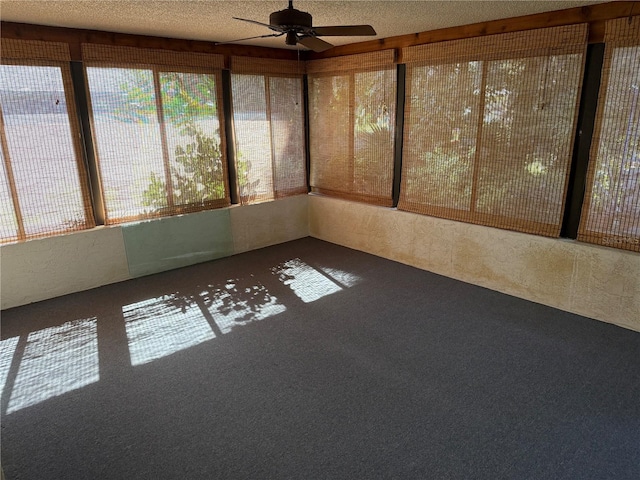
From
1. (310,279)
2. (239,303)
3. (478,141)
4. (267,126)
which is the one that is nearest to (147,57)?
(267,126)

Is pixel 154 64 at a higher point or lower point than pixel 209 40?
lower

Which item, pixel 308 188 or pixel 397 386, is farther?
pixel 308 188

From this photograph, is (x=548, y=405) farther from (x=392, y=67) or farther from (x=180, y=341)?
(x=392, y=67)

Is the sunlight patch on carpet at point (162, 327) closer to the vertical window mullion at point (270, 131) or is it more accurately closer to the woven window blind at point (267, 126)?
the woven window blind at point (267, 126)

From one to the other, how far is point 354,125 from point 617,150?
2791 mm

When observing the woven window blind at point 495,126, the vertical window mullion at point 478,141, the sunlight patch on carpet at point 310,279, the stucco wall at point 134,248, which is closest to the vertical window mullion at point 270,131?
the stucco wall at point 134,248

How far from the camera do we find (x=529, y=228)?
386 centimetres

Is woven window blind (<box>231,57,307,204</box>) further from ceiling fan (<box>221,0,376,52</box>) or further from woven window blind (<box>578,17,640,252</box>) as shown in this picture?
woven window blind (<box>578,17,640,252</box>)

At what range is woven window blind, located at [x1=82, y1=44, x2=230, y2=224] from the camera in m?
4.17

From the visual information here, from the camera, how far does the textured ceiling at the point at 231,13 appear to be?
3.04 metres

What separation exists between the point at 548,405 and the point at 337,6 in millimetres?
3051

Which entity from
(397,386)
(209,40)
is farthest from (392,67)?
(397,386)

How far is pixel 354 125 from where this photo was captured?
520 centimetres

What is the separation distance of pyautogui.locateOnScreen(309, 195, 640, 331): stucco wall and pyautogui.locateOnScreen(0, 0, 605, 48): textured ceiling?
189 centimetres
